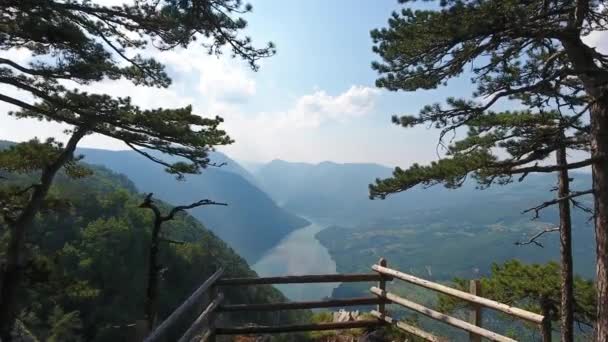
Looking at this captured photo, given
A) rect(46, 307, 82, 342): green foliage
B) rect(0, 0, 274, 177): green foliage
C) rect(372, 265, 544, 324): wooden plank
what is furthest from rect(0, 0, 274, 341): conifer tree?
rect(46, 307, 82, 342): green foliage

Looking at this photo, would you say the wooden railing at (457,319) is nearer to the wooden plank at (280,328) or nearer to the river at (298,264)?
the wooden plank at (280,328)

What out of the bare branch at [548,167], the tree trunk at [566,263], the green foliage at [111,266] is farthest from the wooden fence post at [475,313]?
the green foliage at [111,266]

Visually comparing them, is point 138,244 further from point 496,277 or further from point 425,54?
point 425,54

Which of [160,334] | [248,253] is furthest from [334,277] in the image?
[248,253]

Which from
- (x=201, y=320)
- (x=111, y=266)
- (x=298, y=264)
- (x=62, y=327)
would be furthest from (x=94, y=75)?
(x=298, y=264)

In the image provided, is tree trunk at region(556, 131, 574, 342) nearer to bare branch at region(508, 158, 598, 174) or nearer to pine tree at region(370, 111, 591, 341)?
pine tree at region(370, 111, 591, 341)
